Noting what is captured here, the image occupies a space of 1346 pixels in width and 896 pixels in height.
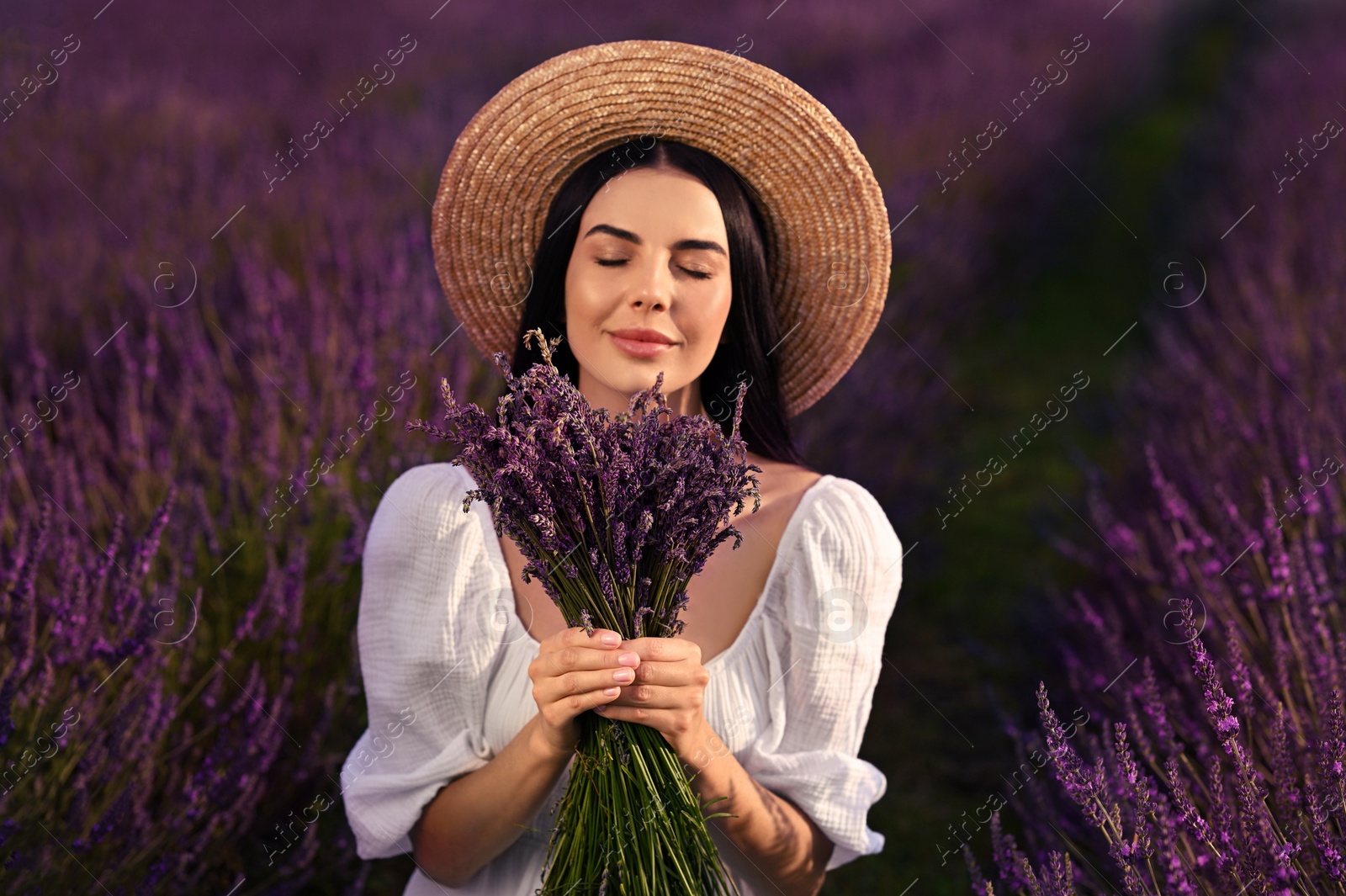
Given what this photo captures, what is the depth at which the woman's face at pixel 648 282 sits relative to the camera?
1644mm

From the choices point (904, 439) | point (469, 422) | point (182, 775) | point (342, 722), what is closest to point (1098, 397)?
point (904, 439)

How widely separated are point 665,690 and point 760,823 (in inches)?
13.4

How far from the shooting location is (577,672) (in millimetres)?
1360

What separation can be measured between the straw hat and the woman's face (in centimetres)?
13

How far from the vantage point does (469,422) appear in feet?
4.22

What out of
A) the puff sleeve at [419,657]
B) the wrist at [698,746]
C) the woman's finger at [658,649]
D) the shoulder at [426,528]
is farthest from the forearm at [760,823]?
the shoulder at [426,528]

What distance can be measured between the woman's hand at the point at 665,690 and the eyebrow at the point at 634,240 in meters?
0.55

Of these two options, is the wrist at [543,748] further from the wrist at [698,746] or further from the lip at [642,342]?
the lip at [642,342]

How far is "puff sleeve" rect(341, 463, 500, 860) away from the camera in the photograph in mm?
1689

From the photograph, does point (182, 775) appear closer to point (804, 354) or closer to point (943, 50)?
point (804, 354)

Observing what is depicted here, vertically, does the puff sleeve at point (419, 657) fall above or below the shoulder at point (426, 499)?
below

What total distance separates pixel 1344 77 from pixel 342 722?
837 cm

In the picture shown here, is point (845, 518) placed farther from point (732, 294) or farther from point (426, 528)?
point (426, 528)

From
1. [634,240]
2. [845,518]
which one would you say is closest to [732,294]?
[634,240]
